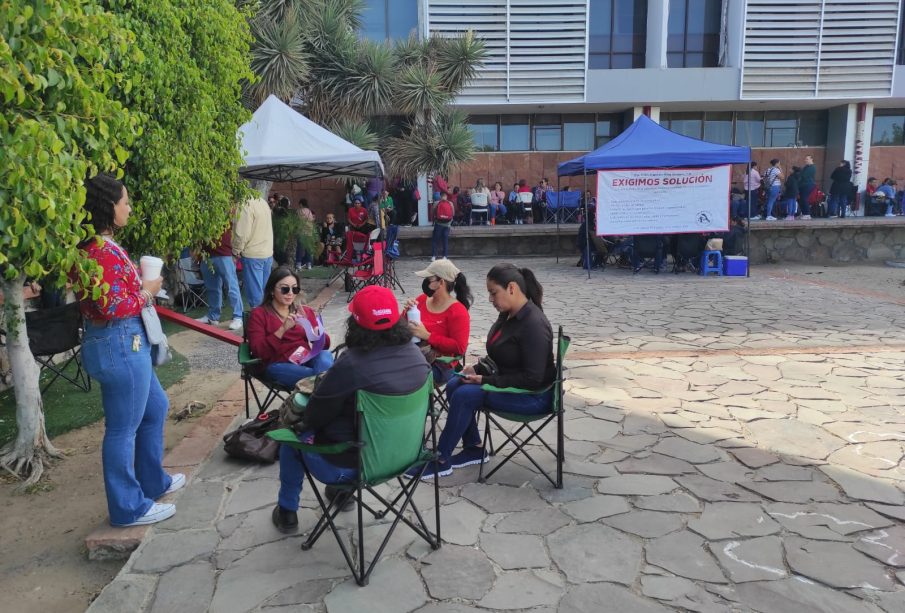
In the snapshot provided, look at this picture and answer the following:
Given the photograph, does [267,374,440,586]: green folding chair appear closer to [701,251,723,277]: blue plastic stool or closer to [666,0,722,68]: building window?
[701,251,723,277]: blue plastic stool

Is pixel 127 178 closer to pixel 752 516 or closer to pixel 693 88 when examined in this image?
pixel 752 516

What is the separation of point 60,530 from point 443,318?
2.56 metres

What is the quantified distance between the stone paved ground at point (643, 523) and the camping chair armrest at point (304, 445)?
1.85ft

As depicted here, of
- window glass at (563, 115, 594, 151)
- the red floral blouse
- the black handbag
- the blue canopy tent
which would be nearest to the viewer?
the red floral blouse

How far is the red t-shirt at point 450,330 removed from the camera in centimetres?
440

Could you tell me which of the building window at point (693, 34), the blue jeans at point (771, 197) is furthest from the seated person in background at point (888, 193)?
the building window at point (693, 34)

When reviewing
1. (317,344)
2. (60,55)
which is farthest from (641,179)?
(60,55)

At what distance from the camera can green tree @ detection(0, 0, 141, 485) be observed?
2301mm

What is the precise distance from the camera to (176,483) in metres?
3.75

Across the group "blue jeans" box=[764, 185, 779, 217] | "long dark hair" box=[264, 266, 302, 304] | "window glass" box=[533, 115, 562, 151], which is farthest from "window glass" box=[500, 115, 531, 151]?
"long dark hair" box=[264, 266, 302, 304]

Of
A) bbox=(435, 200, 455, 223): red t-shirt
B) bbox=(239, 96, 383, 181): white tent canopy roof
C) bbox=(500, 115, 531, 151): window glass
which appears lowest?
bbox=(435, 200, 455, 223): red t-shirt

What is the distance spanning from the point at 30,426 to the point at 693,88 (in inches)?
822

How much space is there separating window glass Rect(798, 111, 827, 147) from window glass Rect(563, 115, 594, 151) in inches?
288

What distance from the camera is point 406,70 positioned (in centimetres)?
1717
